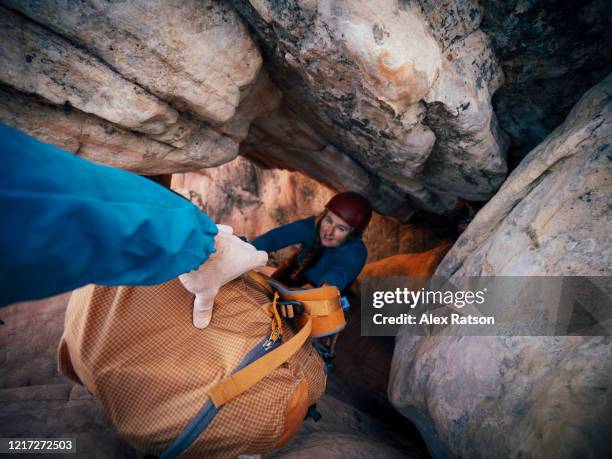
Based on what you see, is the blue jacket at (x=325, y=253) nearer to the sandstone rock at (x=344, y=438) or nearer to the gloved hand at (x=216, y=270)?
the sandstone rock at (x=344, y=438)

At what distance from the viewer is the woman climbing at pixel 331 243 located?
11.9ft

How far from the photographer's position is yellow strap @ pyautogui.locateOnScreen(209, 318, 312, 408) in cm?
147

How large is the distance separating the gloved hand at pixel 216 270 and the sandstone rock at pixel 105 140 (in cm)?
163

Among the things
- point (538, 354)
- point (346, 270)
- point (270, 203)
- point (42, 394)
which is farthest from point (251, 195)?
point (538, 354)

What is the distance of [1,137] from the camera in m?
0.69

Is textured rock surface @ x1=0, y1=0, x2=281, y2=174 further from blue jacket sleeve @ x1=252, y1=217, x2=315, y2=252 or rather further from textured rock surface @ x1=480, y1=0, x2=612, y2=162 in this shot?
textured rock surface @ x1=480, y1=0, x2=612, y2=162

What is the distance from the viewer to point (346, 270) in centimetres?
336

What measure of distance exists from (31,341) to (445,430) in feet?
12.0

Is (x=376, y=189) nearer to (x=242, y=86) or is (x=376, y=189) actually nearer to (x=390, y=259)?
(x=390, y=259)

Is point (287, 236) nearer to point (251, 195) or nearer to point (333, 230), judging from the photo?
point (333, 230)

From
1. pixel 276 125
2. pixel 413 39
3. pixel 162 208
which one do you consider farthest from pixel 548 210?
pixel 276 125

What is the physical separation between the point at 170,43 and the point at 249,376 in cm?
227

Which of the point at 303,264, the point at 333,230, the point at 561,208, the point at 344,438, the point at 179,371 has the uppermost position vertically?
the point at 561,208

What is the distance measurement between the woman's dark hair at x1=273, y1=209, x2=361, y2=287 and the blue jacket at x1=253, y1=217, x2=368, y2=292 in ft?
0.18
